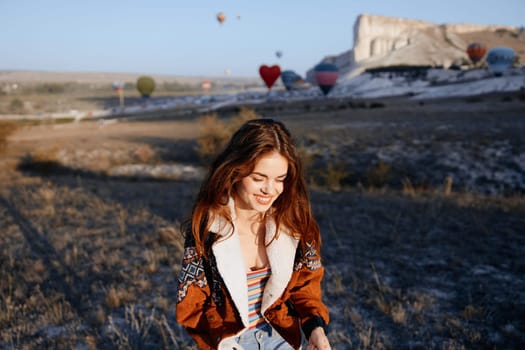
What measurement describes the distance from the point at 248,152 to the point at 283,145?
18 cm

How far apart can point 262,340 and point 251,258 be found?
39cm

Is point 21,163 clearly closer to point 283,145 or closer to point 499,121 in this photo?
point 283,145

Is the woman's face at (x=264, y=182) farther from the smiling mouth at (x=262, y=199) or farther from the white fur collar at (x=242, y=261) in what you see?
the white fur collar at (x=242, y=261)

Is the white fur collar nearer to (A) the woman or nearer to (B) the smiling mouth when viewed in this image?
(A) the woman

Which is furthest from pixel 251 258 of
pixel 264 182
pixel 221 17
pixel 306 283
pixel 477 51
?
pixel 477 51

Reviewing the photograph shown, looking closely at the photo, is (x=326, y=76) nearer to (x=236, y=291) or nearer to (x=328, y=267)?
(x=328, y=267)

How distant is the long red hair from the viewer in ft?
5.95

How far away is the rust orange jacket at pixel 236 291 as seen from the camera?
1.75m

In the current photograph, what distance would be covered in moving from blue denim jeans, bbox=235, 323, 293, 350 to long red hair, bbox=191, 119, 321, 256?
44cm

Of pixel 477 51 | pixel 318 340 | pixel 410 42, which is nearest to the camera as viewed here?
pixel 318 340

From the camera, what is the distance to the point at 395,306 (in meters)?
4.18

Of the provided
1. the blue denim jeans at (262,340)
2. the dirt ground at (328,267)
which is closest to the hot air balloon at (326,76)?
the dirt ground at (328,267)

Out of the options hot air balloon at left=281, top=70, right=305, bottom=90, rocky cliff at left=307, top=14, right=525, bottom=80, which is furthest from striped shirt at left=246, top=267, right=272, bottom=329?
rocky cliff at left=307, top=14, right=525, bottom=80

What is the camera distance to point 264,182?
72.9 inches
